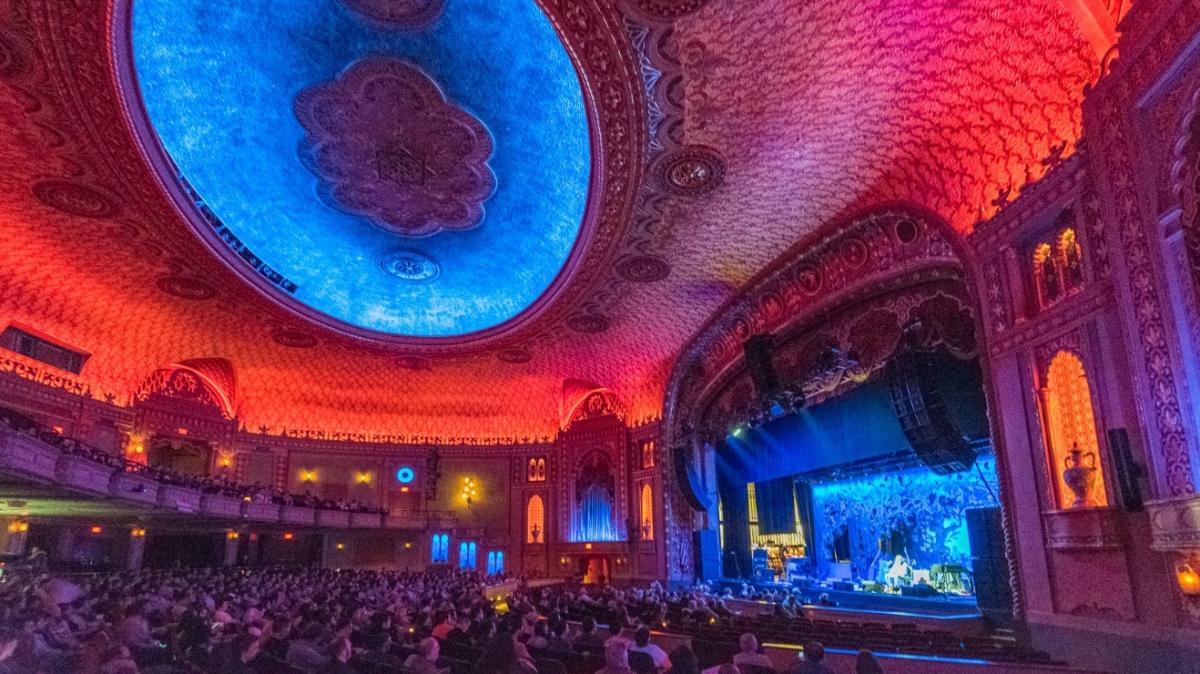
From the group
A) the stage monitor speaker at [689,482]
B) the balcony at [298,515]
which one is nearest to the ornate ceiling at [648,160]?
the stage monitor speaker at [689,482]

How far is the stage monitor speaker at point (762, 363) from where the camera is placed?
781 inches

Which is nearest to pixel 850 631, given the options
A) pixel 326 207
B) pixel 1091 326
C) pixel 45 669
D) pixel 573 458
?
→ pixel 1091 326

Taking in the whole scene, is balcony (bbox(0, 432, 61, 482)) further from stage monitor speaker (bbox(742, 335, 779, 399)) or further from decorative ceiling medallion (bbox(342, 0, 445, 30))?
stage monitor speaker (bbox(742, 335, 779, 399))

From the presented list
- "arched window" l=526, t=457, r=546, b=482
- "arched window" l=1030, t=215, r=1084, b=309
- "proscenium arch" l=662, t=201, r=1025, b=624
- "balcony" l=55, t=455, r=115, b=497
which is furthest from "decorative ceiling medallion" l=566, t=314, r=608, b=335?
"arched window" l=1030, t=215, r=1084, b=309

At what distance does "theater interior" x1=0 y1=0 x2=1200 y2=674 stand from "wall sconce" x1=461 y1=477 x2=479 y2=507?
4273 millimetres

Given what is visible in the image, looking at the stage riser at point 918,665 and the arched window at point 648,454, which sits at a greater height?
the arched window at point 648,454

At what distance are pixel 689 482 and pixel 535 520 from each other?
479 inches

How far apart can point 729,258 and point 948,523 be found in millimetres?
10392

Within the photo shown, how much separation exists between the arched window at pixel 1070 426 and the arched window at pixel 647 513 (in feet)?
62.3

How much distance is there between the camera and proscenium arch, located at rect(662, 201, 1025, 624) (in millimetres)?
12500

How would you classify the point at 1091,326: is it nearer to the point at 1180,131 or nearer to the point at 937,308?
the point at 1180,131

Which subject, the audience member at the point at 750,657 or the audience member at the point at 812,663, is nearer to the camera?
the audience member at the point at 812,663

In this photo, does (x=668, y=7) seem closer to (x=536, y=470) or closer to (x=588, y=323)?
(x=588, y=323)

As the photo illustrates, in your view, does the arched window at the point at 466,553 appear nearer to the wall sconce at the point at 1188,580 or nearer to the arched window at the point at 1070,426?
the arched window at the point at 1070,426
